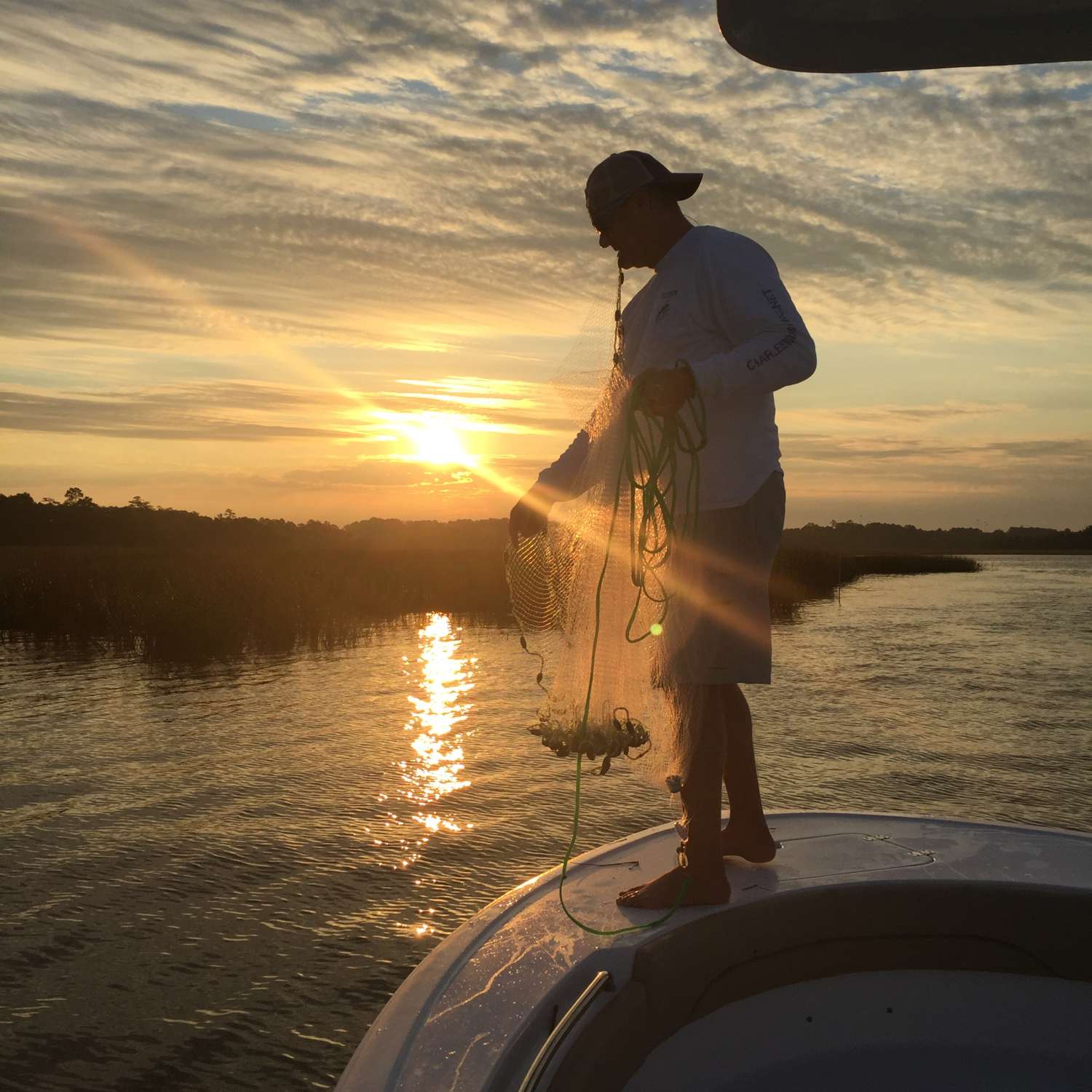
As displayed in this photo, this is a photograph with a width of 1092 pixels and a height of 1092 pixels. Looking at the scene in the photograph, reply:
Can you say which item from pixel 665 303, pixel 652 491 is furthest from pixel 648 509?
pixel 665 303

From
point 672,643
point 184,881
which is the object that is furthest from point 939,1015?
point 184,881

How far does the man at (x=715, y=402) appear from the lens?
8.32 ft

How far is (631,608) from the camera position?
8.69 ft

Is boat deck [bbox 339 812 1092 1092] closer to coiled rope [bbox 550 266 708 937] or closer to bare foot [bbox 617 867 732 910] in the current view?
bare foot [bbox 617 867 732 910]

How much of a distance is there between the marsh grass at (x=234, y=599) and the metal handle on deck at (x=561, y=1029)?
8457mm

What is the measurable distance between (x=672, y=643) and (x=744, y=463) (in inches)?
20.6

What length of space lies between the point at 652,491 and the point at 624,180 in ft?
2.83

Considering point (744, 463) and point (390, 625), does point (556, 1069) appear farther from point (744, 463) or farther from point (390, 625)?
point (390, 625)

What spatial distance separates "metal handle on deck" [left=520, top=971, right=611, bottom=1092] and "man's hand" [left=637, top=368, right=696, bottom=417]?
1.32 m

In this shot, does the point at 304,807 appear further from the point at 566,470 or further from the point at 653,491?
the point at 653,491

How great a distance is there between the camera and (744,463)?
2674mm

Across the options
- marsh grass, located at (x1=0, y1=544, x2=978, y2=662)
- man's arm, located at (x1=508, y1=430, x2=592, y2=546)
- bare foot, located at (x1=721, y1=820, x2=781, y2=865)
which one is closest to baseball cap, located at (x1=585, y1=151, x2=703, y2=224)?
man's arm, located at (x1=508, y1=430, x2=592, y2=546)

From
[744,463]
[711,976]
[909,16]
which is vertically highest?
[909,16]

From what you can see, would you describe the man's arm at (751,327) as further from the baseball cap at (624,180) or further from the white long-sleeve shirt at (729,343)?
the baseball cap at (624,180)
